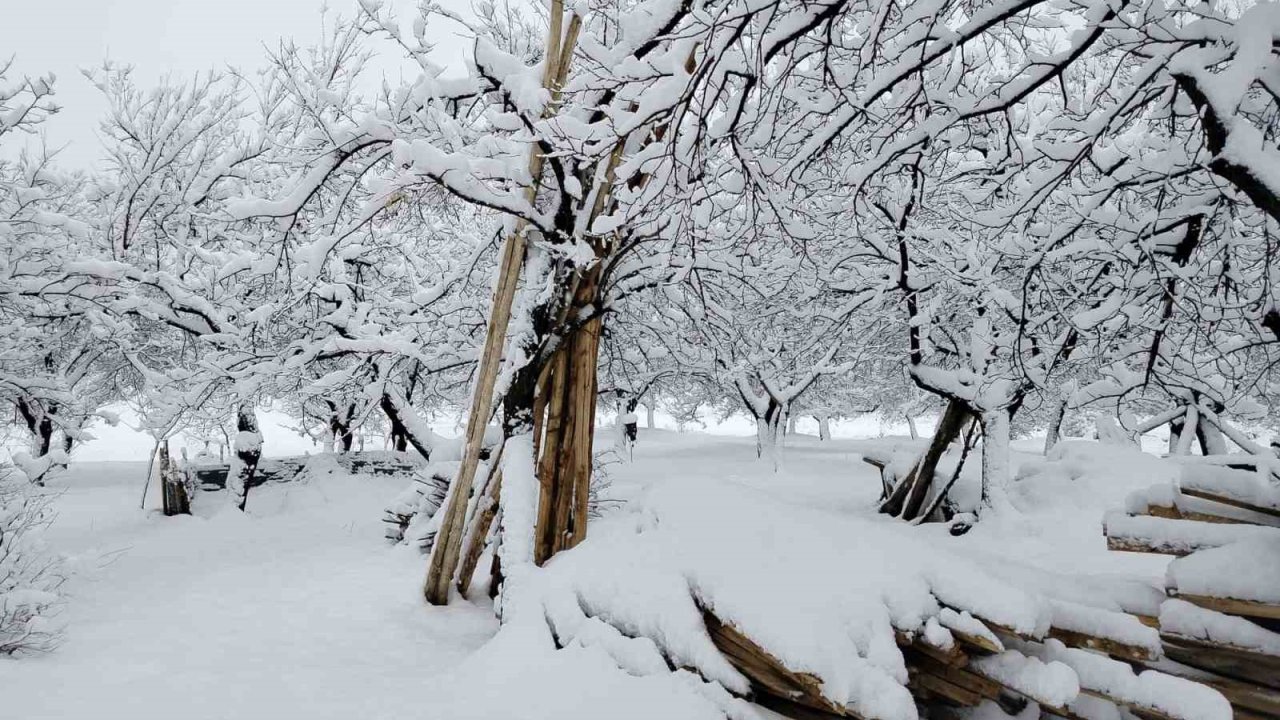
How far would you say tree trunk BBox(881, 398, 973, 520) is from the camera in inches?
369

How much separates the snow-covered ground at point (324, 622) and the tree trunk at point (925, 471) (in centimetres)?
92

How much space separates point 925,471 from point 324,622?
842 cm

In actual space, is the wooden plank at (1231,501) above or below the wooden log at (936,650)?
above

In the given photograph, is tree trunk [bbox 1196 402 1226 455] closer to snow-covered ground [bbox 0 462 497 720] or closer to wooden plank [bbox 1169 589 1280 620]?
wooden plank [bbox 1169 589 1280 620]

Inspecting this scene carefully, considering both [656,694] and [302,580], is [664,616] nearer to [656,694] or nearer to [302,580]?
[656,694]

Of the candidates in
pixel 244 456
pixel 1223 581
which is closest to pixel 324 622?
pixel 1223 581

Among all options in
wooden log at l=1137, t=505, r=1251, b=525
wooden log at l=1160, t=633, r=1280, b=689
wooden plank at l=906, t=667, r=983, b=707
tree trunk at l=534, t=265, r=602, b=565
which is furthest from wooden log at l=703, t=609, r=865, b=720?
wooden log at l=1137, t=505, r=1251, b=525

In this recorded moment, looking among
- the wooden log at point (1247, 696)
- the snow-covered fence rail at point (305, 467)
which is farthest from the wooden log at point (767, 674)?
the snow-covered fence rail at point (305, 467)

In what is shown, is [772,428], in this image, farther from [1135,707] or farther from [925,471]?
[1135,707]

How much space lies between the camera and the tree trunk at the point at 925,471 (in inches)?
369

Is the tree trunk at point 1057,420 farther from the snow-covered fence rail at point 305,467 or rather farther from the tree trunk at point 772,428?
the snow-covered fence rail at point 305,467

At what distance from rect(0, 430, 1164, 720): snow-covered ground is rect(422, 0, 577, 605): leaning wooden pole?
313 millimetres

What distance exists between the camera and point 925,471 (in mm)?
9906

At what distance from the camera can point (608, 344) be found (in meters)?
7.62
